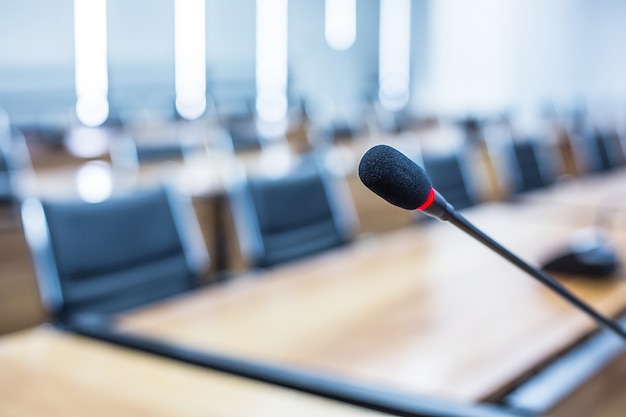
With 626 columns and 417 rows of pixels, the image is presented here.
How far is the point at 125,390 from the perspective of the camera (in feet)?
3.28

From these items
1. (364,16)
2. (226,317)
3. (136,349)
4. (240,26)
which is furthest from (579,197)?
(364,16)

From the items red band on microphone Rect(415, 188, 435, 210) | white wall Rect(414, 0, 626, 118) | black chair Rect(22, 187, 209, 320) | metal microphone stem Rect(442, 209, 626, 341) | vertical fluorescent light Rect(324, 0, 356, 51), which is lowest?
metal microphone stem Rect(442, 209, 626, 341)

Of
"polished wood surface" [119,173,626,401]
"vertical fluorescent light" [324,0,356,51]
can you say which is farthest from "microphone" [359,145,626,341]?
"vertical fluorescent light" [324,0,356,51]

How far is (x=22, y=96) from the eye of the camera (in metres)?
6.81

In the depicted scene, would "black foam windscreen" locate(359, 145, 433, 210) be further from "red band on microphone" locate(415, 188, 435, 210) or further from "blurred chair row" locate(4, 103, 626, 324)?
"blurred chair row" locate(4, 103, 626, 324)

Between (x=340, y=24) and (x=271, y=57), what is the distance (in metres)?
1.26

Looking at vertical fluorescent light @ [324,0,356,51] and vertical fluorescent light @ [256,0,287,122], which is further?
vertical fluorescent light @ [324,0,356,51]

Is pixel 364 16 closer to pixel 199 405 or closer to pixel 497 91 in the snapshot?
pixel 497 91

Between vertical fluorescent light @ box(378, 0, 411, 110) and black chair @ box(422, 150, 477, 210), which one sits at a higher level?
vertical fluorescent light @ box(378, 0, 411, 110)

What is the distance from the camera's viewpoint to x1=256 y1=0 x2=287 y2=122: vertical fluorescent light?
8.75 meters

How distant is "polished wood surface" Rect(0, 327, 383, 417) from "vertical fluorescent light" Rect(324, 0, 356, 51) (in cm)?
870

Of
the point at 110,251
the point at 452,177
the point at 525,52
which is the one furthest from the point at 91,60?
the point at 110,251

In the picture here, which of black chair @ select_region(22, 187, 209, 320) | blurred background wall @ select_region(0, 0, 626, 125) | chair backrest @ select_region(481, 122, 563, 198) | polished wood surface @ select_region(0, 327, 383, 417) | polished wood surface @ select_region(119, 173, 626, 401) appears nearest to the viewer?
polished wood surface @ select_region(0, 327, 383, 417)

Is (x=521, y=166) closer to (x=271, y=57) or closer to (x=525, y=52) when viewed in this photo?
(x=271, y=57)
